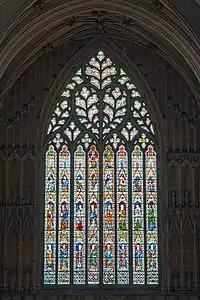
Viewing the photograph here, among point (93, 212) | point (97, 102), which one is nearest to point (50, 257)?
point (93, 212)

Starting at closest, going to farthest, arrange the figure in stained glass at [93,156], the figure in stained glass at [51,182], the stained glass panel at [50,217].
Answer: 1. the stained glass panel at [50,217]
2. the figure in stained glass at [51,182]
3. the figure in stained glass at [93,156]

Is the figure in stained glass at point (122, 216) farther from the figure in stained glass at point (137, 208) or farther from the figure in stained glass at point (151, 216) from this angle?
the figure in stained glass at point (151, 216)

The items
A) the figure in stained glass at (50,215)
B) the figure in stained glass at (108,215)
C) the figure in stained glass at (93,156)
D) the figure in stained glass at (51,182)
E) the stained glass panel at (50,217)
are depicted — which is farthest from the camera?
the figure in stained glass at (93,156)

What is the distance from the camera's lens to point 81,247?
65.3ft

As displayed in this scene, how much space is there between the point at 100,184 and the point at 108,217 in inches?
35.7

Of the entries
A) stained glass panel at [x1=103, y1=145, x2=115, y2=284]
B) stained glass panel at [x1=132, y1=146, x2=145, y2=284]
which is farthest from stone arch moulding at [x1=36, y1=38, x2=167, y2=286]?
stained glass panel at [x1=103, y1=145, x2=115, y2=284]

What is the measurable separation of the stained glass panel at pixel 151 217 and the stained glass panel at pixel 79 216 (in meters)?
1.69

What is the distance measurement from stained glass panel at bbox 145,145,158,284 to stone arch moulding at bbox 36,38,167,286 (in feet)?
0.65

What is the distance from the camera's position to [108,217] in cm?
2012

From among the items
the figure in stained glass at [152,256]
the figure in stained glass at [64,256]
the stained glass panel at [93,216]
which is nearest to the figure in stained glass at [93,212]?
the stained glass panel at [93,216]

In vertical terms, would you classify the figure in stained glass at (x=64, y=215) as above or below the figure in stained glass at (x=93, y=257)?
above

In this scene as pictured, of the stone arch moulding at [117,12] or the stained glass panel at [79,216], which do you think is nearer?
the stone arch moulding at [117,12]

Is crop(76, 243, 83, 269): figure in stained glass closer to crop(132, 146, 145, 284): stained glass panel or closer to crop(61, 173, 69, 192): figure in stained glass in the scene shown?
crop(132, 146, 145, 284): stained glass panel

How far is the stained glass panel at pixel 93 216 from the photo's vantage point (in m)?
19.8
